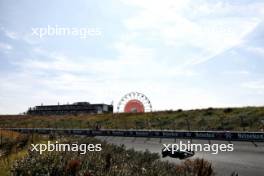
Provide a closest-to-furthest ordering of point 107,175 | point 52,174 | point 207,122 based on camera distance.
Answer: point 107,175 < point 52,174 < point 207,122

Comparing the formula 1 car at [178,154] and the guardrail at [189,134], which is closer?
the formula 1 car at [178,154]

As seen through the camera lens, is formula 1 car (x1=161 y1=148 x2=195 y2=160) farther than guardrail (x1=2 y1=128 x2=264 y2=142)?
No

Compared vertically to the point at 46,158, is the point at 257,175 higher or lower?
lower

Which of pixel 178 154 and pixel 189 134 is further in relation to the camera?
pixel 189 134

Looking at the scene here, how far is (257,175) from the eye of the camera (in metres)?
18.5

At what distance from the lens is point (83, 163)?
514 inches

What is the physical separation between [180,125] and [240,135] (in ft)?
60.5

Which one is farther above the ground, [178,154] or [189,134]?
[189,134]

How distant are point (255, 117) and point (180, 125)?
1076cm

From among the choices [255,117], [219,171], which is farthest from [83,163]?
[255,117]

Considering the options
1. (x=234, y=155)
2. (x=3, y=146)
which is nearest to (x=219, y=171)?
(x=234, y=155)

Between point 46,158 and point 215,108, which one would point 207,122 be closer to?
point 215,108

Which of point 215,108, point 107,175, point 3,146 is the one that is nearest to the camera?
point 107,175

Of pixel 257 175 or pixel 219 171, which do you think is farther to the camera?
pixel 219 171
